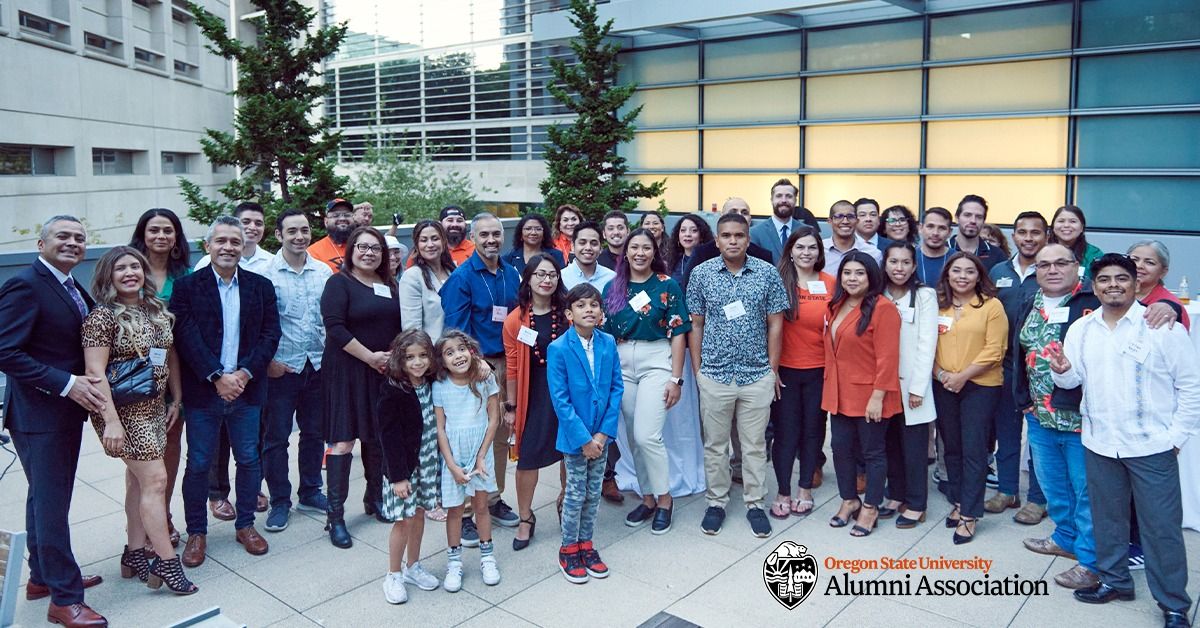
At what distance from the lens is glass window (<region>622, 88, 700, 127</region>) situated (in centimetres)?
1416

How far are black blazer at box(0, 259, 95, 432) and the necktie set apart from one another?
0.13 ft

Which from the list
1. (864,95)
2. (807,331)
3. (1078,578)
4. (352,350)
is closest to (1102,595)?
(1078,578)

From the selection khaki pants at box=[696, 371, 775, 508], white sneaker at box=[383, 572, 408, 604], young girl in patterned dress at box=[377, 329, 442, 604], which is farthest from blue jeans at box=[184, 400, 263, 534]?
khaki pants at box=[696, 371, 775, 508]

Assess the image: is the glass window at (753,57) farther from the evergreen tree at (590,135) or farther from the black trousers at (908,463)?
the black trousers at (908,463)

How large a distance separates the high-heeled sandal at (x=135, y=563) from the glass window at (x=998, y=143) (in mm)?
10880

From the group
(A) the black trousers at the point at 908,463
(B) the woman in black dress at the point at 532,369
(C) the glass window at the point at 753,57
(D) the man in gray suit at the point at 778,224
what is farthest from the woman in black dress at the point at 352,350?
(C) the glass window at the point at 753,57

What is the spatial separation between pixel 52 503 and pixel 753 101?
11502mm

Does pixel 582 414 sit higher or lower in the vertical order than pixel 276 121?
lower

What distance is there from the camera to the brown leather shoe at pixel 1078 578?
14.7ft

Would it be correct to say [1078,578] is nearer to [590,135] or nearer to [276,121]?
[590,135]

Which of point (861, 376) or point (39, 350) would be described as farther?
point (861, 376)

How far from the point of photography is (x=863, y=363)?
17.2ft

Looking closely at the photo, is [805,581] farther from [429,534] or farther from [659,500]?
[429,534]

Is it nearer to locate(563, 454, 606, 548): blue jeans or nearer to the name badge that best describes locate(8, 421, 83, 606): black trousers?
the name badge
